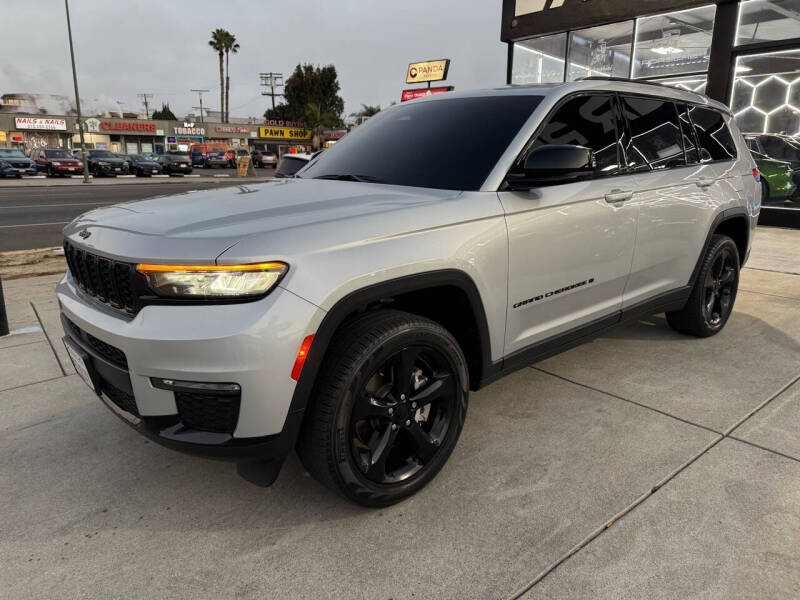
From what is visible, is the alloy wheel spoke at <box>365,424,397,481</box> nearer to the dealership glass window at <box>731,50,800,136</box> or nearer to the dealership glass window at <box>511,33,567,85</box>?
the dealership glass window at <box>731,50,800,136</box>

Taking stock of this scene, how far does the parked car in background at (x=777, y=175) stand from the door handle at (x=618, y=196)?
31.8 feet

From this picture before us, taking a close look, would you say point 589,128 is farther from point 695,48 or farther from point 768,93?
point 695,48

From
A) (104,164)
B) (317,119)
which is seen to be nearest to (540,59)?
(104,164)

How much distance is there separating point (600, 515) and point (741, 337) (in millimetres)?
2860

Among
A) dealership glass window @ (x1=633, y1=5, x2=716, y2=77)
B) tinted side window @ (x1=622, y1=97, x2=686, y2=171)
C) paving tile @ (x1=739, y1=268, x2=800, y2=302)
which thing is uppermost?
dealership glass window @ (x1=633, y1=5, x2=716, y2=77)

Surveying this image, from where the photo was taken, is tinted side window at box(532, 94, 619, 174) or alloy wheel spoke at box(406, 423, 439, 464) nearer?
alloy wheel spoke at box(406, 423, 439, 464)

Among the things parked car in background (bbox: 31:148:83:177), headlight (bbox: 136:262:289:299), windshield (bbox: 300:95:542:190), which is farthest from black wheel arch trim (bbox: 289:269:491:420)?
parked car in background (bbox: 31:148:83:177)

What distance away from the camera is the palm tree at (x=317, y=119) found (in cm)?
7325

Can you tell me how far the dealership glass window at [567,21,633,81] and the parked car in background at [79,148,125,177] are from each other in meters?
27.8

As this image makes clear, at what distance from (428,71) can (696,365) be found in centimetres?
3297

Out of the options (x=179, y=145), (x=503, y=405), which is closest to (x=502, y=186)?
(x=503, y=405)

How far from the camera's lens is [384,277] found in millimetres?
2203

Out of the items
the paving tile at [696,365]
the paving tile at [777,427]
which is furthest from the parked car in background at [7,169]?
the paving tile at [777,427]

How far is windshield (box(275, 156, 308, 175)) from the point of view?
13.4 ft
